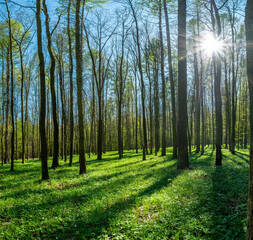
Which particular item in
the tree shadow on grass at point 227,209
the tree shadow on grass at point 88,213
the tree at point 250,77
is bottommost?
→ the tree shadow on grass at point 88,213

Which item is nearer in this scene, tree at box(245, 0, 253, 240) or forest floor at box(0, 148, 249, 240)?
tree at box(245, 0, 253, 240)

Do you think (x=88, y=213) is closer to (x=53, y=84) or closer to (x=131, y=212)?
(x=131, y=212)

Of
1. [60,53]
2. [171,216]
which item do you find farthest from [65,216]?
[60,53]

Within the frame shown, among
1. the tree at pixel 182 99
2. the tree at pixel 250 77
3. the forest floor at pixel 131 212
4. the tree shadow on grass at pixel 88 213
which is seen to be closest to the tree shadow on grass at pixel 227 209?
the forest floor at pixel 131 212

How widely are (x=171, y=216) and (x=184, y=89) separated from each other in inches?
266

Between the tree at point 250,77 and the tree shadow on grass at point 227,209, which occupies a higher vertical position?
the tree at point 250,77

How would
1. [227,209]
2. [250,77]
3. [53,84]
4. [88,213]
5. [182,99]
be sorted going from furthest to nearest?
[53,84] → [182,99] → [88,213] → [227,209] → [250,77]

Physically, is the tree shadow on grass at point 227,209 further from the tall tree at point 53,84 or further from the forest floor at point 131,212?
the tall tree at point 53,84

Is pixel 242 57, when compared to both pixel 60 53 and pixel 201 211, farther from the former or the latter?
pixel 201 211

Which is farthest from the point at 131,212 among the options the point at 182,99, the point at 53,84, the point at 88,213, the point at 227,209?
the point at 53,84

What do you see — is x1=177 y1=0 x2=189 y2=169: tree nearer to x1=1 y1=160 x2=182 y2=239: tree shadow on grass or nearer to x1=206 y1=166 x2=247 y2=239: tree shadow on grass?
x1=206 y1=166 x2=247 y2=239: tree shadow on grass

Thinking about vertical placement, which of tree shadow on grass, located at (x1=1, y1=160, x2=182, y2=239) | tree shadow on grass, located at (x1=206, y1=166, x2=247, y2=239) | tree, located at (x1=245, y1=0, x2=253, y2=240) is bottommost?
tree shadow on grass, located at (x1=1, y1=160, x2=182, y2=239)

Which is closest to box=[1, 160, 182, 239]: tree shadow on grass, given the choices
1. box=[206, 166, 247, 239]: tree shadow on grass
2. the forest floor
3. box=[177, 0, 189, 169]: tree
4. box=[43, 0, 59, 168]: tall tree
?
the forest floor

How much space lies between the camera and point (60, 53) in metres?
16.3
